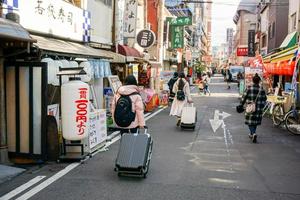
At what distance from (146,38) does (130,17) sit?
3.05 meters

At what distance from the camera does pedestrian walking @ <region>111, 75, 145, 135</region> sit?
26.3 ft

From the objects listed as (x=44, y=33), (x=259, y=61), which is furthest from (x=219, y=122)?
(x=44, y=33)

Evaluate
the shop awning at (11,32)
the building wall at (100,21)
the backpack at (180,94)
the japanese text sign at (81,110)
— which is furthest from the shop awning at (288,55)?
the shop awning at (11,32)

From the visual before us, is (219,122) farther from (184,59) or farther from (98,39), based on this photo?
(184,59)

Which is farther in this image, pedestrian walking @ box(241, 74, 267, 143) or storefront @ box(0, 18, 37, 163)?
pedestrian walking @ box(241, 74, 267, 143)

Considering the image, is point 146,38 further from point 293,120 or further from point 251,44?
point 251,44

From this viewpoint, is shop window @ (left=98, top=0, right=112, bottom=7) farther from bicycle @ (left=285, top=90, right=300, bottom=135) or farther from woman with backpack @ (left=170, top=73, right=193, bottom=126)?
bicycle @ (left=285, top=90, right=300, bottom=135)

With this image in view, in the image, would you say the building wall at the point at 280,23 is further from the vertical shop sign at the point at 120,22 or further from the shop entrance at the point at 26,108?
the shop entrance at the point at 26,108

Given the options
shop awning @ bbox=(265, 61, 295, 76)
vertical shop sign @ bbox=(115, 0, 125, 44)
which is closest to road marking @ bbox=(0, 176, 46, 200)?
shop awning @ bbox=(265, 61, 295, 76)

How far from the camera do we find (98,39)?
1853 centimetres

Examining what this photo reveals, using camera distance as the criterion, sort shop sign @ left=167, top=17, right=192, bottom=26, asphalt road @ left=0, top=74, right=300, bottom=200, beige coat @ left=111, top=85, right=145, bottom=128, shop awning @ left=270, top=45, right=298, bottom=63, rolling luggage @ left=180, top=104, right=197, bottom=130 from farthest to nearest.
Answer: shop sign @ left=167, top=17, right=192, bottom=26 < shop awning @ left=270, top=45, right=298, bottom=63 < rolling luggage @ left=180, top=104, right=197, bottom=130 < beige coat @ left=111, top=85, right=145, bottom=128 < asphalt road @ left=0, top=74, right=300, bottom=200

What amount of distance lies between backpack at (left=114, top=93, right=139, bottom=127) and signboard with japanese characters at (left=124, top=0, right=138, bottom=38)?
13.4m

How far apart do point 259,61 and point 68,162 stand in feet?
51.4

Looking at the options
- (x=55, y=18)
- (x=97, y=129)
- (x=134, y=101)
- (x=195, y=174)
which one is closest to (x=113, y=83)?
(x=55, y=18)
